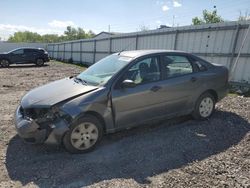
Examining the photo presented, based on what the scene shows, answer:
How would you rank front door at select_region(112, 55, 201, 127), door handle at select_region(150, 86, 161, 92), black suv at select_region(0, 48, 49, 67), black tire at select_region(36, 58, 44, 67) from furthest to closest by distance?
black tire at select_region(36, 58, 44, 67) → black suv at select_region(0, 48, 49, 67) → door handle at select_region(150, 86, 161, 92) → front door at select_region(112, 55, 201, 127)

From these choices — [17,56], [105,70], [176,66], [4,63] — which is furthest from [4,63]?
[176,66]

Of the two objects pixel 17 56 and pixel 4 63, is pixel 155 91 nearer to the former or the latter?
pixel 4 63

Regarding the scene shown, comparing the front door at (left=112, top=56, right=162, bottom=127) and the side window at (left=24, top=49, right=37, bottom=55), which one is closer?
the front door at (left=112, top=56, right=162, bottom=127)

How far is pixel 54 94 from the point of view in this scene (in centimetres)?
419

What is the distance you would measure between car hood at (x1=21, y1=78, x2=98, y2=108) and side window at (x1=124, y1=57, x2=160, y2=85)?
768mm

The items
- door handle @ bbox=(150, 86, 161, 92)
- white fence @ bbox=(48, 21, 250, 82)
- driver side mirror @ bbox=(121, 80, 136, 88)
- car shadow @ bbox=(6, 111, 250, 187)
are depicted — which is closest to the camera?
car shadow @ bbox=(6, 111, 250, 187)

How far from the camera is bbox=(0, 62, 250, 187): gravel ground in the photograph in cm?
339

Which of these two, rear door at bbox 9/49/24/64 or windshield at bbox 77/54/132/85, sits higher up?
windshield at bbox 77/54/132/85

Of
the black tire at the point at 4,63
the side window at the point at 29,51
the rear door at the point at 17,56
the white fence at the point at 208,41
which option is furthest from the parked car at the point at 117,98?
the side window at the point at 29,51

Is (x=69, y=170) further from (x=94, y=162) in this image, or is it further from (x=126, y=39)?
(x=126, y=39)

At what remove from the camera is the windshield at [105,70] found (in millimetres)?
4488

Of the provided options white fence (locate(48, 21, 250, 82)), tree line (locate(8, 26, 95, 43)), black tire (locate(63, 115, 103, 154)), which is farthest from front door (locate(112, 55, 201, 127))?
tree line (locate(8, 26, 95, 43))

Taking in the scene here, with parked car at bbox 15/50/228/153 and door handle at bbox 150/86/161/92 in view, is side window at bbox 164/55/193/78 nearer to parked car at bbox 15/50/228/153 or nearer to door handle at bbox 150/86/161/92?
parked car at bbox 15/50/228/153

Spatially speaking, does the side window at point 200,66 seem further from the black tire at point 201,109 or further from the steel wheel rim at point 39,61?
the steel wheel rim at point 39,61
